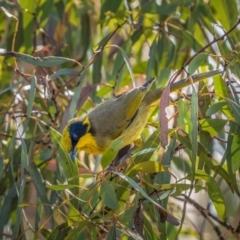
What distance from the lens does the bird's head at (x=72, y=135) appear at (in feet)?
8.49

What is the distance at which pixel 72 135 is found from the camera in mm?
2648

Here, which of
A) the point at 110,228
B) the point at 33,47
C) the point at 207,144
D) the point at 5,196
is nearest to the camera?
the point at 110,228

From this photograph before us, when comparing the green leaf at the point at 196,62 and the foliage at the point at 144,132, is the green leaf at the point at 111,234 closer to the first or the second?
the foliage at the point at 144,132

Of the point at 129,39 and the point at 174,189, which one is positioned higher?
the point at 129,39

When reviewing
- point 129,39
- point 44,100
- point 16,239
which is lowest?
point 16,239

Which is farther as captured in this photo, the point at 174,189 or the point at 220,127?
the point at 220,127

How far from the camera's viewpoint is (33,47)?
3.00 m

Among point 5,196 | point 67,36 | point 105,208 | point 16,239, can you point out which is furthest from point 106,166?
point 67,36

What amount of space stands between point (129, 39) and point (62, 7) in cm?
41

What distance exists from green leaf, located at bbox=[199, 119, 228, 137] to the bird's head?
52 cm

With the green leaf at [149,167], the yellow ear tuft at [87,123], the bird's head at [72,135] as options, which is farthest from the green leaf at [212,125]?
the yellow ear tuft at [87,123]

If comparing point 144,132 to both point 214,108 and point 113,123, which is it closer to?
point 113,123

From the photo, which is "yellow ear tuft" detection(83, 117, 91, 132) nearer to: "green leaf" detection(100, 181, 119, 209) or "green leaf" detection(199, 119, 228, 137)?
"green leaf" detection(199, 119, 228, 137)

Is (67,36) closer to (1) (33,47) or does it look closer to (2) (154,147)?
(1) (33,47)
